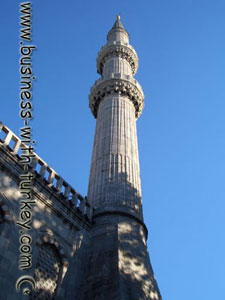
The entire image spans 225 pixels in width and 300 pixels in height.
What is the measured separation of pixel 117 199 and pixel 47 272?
15.5 ft

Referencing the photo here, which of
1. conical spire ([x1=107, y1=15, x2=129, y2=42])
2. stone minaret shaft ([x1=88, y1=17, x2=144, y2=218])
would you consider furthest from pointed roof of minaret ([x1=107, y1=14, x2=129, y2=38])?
stone minaret shaft ([x1=88, y1=17, x2=144, y2=218])

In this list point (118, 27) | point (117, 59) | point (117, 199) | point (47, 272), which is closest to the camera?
point (47, 272)

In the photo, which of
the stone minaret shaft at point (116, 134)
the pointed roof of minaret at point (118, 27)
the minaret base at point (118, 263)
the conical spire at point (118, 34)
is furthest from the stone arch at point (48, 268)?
the pointed roof of minaret at point (118, 27)

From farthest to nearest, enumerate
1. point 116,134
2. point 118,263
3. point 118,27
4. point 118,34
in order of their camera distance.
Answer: point 118,27 → point 118,34 → point 116,134 → point 118,263

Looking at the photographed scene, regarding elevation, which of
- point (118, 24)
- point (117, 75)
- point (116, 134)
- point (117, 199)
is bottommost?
point (117, 199)

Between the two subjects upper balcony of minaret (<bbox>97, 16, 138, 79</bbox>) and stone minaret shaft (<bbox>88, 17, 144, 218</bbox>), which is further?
upper balcony of minaret (<bbox>97, 16, 138, 79</bbox>)

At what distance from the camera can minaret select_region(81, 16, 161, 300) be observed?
1168cm

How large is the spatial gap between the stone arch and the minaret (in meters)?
1.12

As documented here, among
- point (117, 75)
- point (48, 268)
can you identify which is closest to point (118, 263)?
point (48, 268)

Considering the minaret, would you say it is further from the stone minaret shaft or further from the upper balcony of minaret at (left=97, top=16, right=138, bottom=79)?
the upper balcony of minaret at (left=97, top=16, right=138, bottom=79)

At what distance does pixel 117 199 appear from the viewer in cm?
1498

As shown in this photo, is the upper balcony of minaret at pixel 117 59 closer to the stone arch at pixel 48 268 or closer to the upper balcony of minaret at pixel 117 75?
the upper balcony of minaret at pixel 117 75

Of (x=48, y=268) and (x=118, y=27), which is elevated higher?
(x=118, y=27)

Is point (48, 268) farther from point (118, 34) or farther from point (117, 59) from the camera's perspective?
point (118, 34)
